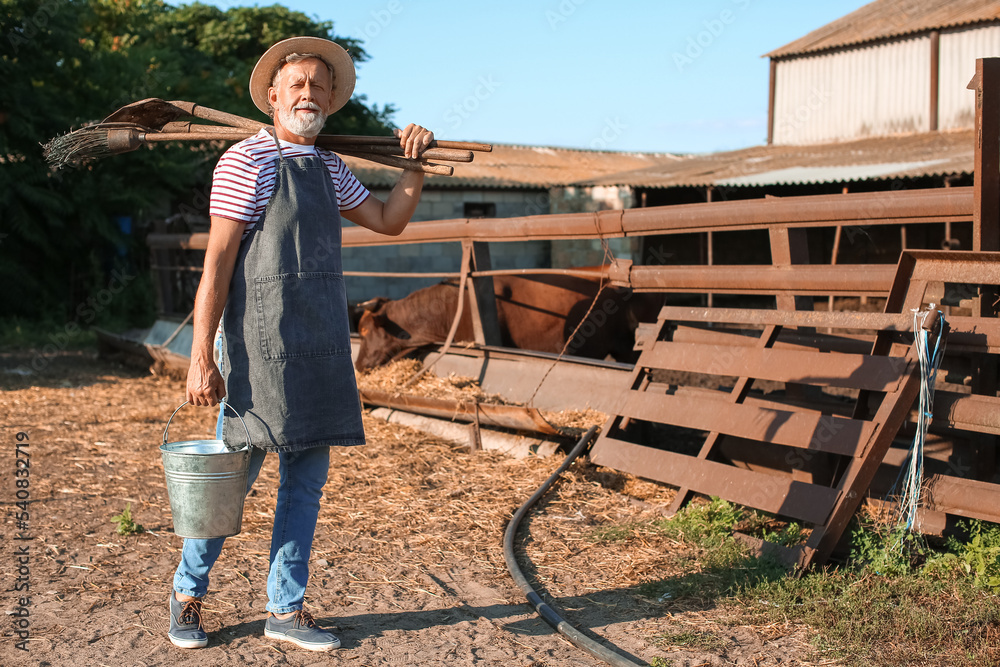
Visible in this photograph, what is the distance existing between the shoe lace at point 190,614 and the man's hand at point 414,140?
164 cm

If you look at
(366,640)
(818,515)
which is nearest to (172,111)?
(366,640)

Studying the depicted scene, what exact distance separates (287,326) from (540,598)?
1347mm

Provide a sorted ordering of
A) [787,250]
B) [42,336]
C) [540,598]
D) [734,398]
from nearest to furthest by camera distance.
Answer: [540,598], [734,398], [787,250], [42,336]

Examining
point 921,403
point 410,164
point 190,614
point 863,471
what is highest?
point 410,164

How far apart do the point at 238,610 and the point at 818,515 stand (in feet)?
7.16

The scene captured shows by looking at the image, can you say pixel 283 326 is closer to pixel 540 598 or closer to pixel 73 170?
pixel 540 598

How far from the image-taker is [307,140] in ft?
8.82

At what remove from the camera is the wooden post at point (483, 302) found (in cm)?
582

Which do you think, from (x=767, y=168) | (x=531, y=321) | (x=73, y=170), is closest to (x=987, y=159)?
(x=531, y=321)

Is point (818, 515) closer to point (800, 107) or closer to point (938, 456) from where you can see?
point (938, 456)

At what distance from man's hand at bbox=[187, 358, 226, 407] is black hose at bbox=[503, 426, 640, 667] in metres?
1.33

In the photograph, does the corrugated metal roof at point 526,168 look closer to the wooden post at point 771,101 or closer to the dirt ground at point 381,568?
the wooden post at point 771,101

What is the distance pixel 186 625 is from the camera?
2.60m

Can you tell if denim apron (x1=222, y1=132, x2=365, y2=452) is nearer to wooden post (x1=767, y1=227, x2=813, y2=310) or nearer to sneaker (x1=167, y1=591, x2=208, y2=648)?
sneaker (x1=167, y1=591, x2=208, y2=648)
